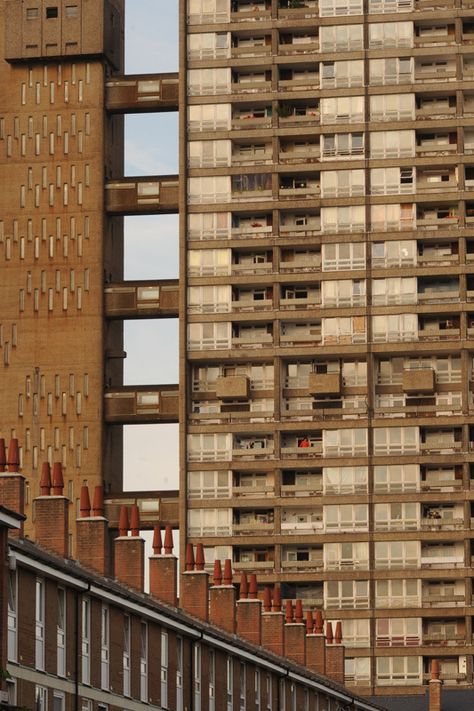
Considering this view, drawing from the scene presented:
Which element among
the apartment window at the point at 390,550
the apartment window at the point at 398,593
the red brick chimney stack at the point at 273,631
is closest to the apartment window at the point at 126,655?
the red brick chimney stack at the point at 273,631

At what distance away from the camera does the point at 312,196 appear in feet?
538

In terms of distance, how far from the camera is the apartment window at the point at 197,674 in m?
88.7

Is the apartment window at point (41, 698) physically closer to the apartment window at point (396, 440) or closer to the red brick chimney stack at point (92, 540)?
the red brick chimney stack at point (92, 540)

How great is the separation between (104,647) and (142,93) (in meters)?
96.5

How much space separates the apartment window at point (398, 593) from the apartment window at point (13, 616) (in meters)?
90.9

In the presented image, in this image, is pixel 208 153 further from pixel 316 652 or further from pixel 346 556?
pixel 316 652

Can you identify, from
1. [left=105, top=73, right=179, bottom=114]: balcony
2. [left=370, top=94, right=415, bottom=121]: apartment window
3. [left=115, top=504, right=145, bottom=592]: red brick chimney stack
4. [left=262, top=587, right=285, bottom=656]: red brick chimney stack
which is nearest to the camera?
[left=115, top=504, right=145, bottom=592]: red brick chimney stack

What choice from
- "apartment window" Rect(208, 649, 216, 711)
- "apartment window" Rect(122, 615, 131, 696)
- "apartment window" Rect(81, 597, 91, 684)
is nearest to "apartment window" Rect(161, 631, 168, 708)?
"apartment window" Rect(122, 615, 131, 696)

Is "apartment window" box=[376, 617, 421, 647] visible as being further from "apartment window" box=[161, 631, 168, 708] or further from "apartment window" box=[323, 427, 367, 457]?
"apartment window" box=[161, 631, 168, 708]

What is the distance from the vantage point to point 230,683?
94688mm

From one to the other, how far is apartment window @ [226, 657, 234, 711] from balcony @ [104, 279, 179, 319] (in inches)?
2795

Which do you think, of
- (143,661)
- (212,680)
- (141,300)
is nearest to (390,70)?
(141,300)

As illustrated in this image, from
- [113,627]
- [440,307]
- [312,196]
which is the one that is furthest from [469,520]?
[113,627]

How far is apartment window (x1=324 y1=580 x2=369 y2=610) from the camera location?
156 metres
